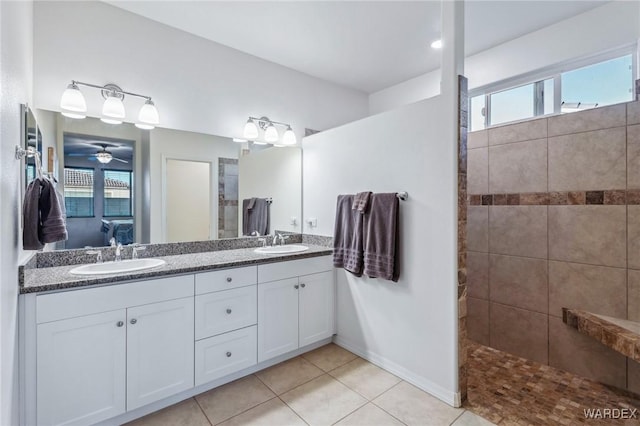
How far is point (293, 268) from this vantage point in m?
2.51

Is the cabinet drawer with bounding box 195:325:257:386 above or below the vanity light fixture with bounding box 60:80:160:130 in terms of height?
below

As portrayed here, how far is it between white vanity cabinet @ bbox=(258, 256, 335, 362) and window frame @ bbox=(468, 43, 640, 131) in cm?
211

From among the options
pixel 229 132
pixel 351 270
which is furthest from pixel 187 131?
pixel 351 270

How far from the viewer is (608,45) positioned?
221 centimetres

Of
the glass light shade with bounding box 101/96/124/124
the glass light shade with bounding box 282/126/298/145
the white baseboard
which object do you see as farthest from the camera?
the glass light shade with bounding box 282/126/298/145

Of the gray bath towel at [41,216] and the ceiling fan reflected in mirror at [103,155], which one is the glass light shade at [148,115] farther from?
the gray bath towel at [41,216]

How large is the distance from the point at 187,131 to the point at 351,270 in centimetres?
184

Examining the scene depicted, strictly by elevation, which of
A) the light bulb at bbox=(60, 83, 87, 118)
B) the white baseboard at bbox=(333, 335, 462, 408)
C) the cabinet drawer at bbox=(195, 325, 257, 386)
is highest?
the light bulb at bbox=(60, 83, 87, 118)

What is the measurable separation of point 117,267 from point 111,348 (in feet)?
1.79

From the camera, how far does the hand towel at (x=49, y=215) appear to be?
157 cm

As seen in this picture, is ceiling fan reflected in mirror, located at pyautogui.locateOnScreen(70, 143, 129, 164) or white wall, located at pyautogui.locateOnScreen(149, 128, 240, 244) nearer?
ceiling fan reflected in mirror, located at pyautogui.locateOnScreen(70, 143, 129, 164)

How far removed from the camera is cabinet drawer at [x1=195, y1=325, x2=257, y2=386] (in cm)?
203

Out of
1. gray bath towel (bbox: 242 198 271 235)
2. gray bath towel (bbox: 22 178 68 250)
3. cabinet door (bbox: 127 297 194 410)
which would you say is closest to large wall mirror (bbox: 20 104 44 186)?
gray bath towel (bbox: 22 178 68 250)

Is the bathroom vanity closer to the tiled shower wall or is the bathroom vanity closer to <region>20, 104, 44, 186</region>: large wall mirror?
<region>20, 104, 44, 186</region>: large wall mirror
